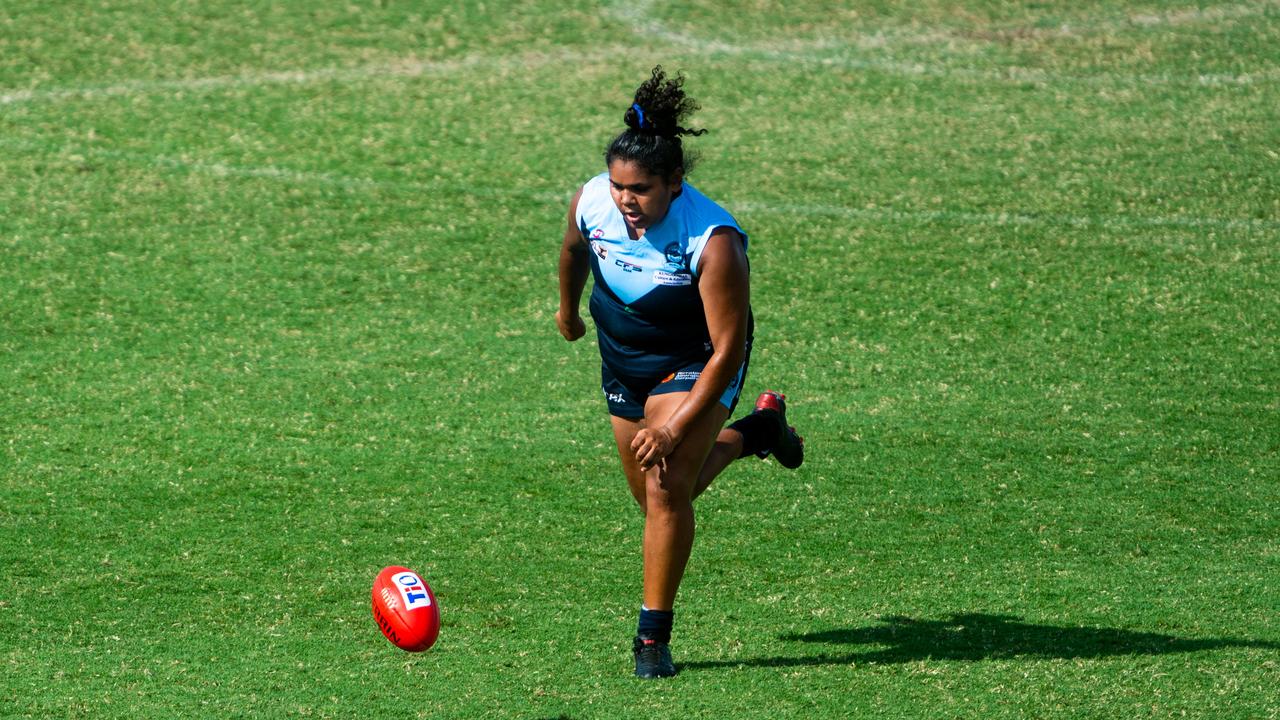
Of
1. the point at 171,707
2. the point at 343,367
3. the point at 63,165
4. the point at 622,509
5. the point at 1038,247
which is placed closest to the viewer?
the point at 171,707

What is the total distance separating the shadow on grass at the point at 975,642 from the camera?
6211 mm

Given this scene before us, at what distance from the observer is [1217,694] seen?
586 centimetres

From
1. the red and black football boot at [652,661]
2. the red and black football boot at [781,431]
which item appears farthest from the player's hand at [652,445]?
the red and black football boot at [781,431]

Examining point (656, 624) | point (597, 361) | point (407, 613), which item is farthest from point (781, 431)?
point (597, 361)

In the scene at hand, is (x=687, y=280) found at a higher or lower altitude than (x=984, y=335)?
higher

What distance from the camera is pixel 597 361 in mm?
9742

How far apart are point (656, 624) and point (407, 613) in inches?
38.0

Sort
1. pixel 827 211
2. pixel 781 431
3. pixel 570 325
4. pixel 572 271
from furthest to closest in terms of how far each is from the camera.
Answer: pixel 827 211, pixel 781 431, pixel 570 325, pixel 572 271

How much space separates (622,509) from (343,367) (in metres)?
2.51

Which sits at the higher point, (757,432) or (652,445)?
(652,445)

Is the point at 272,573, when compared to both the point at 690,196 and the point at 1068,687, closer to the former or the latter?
the point at 690,196

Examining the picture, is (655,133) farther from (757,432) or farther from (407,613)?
(407,613)

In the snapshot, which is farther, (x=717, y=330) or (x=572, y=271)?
(x=572, y=271)

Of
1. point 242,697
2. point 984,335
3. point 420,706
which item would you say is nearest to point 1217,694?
point 420,706
